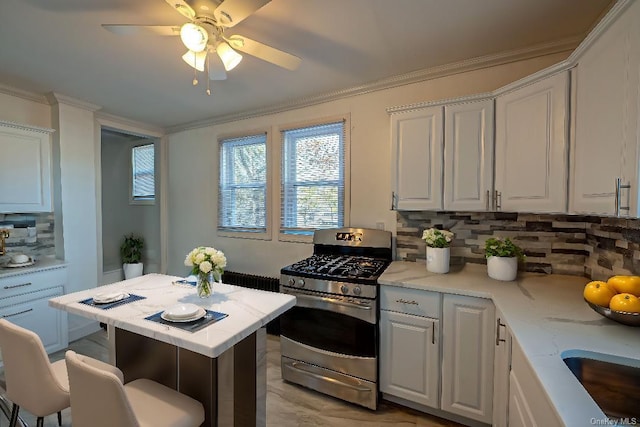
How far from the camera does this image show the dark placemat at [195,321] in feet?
3.98

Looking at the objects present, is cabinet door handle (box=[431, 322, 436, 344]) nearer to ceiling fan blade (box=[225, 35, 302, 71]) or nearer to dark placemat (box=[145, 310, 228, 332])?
dark placemat (box=[145, 310, 228, 332])

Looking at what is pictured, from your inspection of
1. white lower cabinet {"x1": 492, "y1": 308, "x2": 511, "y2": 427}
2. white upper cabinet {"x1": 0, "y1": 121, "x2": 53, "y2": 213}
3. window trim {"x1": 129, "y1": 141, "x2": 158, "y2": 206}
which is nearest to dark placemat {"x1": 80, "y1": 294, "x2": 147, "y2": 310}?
white lower cabinet {"x1": 492, "y1": 308, "x2": 511, "y2": 427}

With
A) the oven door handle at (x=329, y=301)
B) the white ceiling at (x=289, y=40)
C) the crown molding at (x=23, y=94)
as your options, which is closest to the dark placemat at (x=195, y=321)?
the oven door handle at (x=329, y=301)

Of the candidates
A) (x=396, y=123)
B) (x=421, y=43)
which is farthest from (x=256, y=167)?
(x=421, y=43)

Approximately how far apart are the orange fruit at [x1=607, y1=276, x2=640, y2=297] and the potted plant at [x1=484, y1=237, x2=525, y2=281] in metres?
0.64

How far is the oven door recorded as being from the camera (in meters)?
2.07

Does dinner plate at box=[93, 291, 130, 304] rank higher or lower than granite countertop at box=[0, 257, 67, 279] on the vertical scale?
higher

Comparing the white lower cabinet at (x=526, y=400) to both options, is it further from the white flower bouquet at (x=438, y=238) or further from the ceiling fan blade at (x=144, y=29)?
the ceiling fan blade at (x=144, y=29)

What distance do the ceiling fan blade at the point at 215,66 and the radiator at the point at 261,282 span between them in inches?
84.0

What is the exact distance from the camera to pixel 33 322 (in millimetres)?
2643

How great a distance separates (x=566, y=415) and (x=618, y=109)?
4.10 ft

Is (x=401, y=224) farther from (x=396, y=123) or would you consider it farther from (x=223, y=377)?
(x=223, y=377)

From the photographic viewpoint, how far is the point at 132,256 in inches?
169

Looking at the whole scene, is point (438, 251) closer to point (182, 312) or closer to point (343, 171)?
point (343, 171)
